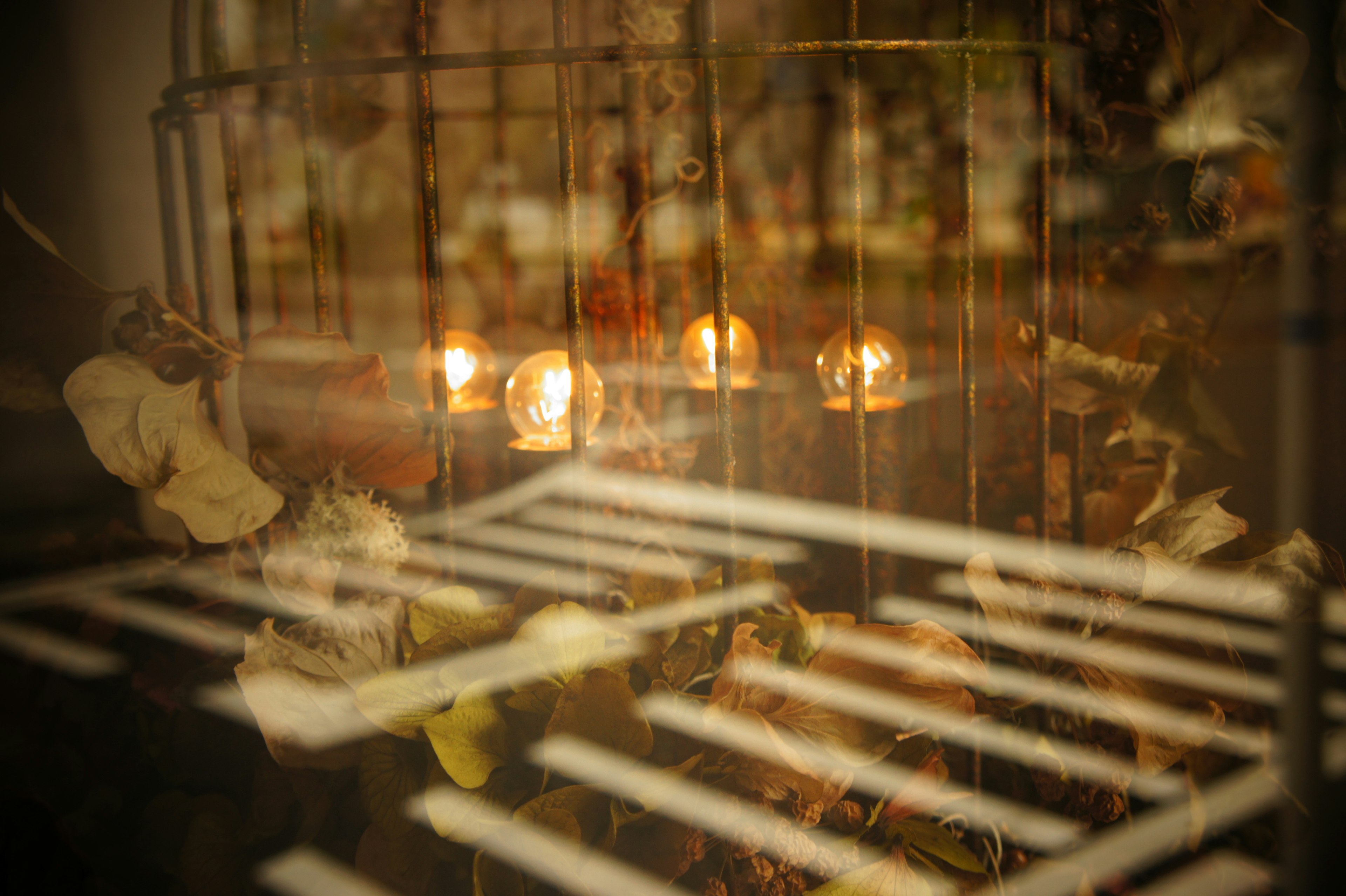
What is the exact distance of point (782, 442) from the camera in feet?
4.02

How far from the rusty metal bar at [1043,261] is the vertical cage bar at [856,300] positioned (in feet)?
0.44

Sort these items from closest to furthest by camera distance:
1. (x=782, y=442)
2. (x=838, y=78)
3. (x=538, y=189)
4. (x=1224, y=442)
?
1. (x=1224, y=442)
2. (x=782, y=442)
3. (x=838, y=78)
4. (x=538, y=189)

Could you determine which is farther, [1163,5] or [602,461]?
[602,461]

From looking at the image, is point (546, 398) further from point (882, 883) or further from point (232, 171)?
point (882, 883)

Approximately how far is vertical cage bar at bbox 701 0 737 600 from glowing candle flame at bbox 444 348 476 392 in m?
0.58

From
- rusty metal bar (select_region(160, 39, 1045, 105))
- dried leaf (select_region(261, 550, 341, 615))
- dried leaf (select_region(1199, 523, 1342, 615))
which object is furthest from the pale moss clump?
dried leaf (select_region(1199, 523, 1342, 615))

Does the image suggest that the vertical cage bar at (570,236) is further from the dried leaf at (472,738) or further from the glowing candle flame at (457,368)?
the glowing candle flame at (457,368)

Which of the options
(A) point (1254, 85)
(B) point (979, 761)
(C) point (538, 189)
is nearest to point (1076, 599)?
(B) point (979, 761)

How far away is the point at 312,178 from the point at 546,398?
1.35 ft

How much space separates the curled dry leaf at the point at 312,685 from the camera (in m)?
0.38

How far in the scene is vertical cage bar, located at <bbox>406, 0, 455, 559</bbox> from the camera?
0.41 meters

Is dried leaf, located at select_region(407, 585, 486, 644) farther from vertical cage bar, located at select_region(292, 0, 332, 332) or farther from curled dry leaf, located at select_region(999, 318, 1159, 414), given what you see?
curled dry leaf, located at select_region(999, 318, 1159, 414)

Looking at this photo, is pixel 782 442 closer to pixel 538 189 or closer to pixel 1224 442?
pixel 1224 442

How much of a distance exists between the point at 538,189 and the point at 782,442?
125 cm
